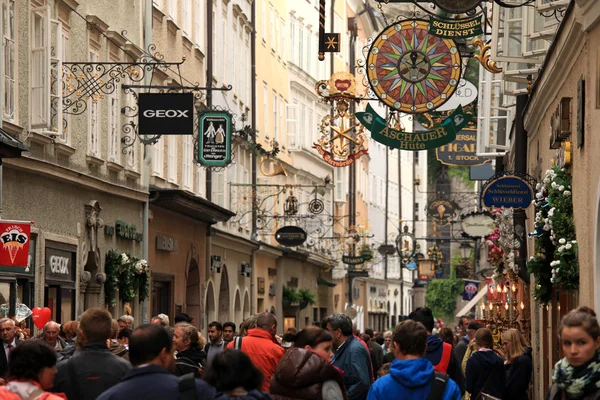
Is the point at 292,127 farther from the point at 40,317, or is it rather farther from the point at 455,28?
the point at 40,317

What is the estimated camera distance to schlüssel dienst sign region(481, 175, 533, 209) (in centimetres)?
2080

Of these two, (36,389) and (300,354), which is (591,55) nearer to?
(300,354)

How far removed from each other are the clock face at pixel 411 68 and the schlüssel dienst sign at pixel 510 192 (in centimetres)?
165

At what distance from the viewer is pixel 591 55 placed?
518 inches

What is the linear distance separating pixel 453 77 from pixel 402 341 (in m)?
11.5

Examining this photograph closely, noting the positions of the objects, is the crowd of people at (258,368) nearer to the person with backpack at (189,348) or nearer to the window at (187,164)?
the person with backpack at (189,348)

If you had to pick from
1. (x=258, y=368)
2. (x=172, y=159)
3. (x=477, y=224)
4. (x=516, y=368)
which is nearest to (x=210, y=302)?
(x=172, y=159)

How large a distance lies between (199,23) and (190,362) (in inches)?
942

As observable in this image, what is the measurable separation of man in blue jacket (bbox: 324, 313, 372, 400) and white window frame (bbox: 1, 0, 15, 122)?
7869mm

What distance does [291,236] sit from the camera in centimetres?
4241

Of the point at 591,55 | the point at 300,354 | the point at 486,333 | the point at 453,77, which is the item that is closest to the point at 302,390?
the point at 300,354

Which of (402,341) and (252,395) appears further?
(402,341)

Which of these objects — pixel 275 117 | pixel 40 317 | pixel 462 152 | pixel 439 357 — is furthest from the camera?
pixel 275 117

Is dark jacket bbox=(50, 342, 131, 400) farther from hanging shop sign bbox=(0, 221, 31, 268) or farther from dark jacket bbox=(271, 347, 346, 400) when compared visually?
hanging shop sign bbox=(0, 221, 31, 268)
